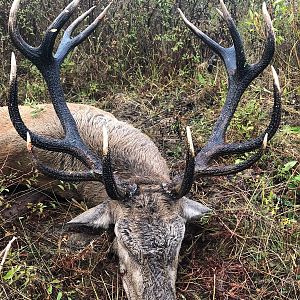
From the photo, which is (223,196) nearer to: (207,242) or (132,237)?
(207,242)

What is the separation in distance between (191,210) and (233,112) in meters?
0.91

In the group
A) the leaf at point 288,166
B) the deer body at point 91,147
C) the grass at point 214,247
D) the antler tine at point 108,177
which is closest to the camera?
the antler tine at point 108,177

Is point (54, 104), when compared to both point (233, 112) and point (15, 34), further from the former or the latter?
point (233, 112)

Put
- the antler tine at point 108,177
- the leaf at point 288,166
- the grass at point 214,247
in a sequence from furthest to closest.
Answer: the leaf at point 288,166, the grass at point 214,247, the antler tine at point 108,177

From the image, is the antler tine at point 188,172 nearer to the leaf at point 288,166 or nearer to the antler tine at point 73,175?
the antler tine at point 73,175

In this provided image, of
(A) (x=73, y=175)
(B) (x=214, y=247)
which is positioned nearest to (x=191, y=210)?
(B) (x=214, y=247)

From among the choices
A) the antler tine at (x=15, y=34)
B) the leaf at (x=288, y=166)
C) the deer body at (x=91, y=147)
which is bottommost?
the leaf at (x=288, y=166)

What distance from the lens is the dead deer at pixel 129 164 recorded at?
13.9ft

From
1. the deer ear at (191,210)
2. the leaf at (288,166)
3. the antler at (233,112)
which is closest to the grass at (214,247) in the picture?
the leaf at (288,166)

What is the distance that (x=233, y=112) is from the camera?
201 inches

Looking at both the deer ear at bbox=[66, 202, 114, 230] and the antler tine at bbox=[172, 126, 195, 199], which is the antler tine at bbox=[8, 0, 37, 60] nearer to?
the deer ear at bbox=[66, 202, 114, 230]

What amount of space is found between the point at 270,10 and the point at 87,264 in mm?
4293

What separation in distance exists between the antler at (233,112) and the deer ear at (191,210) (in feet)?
0.78

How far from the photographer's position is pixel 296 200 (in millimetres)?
5457
